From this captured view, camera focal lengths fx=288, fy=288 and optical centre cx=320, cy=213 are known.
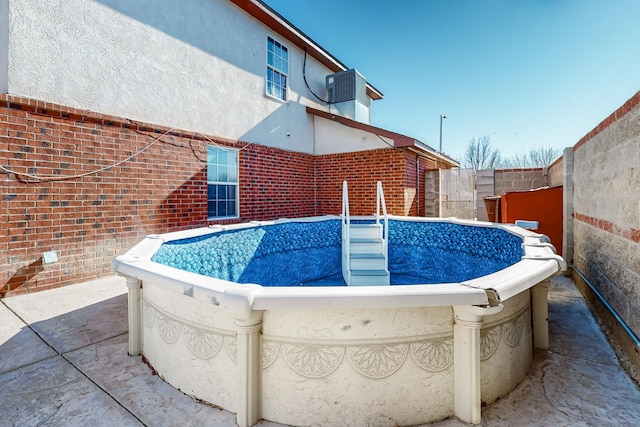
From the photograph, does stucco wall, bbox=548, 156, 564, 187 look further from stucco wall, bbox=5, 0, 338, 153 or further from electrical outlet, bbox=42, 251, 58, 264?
electrical outlet, bbox=42, 251, 58, 264

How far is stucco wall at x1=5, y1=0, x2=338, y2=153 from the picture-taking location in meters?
4.13

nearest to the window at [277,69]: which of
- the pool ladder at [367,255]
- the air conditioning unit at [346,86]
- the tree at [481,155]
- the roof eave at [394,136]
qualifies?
the roof eave at [394,136]

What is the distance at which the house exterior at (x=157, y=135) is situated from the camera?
4012 millimetres

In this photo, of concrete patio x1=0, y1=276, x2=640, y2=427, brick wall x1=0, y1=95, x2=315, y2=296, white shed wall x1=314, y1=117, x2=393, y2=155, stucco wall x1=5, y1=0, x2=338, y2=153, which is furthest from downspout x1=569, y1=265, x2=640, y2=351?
stucco wall x1=5, y1=0, x2=338, y2=153

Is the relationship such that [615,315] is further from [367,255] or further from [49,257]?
[49,257]

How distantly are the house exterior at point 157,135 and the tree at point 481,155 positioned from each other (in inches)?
989

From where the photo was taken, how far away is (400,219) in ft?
21.3

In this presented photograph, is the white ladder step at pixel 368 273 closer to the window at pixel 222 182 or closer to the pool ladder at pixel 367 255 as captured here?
the pool ladder at pixel 367 255

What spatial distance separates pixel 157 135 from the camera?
5500 mm

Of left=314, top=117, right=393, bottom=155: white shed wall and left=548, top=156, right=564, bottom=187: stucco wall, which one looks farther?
left=314, top=117, right=393, bottom=155: white shed wall

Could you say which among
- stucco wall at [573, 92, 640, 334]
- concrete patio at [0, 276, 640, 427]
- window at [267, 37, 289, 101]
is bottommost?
concrete patio at [0, 276, 640, 427]

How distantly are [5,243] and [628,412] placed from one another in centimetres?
646

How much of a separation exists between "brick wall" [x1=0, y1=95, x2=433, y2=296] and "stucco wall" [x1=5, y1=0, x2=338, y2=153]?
1.02ft

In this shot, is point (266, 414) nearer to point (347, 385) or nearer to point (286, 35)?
point (347, 385)
